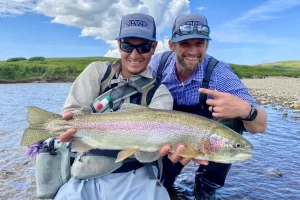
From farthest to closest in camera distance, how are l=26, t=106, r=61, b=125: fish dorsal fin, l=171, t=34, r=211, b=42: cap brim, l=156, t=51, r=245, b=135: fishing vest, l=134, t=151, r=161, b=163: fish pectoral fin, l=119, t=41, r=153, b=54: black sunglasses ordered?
l=156, t=51, r=245, b=135: fishing vest → l=171, t=34, r=211, b=42: cap brim → l=119, t=41, r=153, b=54: black sunglasses → l=134, t=151, r=161, b=163: fish pectoral fin → l=26, t=106, r=61, b=125: fish dorsal fin

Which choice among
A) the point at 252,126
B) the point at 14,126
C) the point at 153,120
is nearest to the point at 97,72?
the point at 153,120

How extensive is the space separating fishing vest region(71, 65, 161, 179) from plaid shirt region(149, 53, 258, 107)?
0.57m

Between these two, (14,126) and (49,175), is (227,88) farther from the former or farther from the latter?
(14,126)

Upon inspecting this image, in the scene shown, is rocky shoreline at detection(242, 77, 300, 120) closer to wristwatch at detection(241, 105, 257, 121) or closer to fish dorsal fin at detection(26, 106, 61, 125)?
wristwatch at detection(241, 105, 257, 121)

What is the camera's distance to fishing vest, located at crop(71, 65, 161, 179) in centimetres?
→ 342

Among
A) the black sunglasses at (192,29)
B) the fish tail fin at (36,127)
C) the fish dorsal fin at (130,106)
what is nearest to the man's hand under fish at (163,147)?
the fish tail fin at (36,127)

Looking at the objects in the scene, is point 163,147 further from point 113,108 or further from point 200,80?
point 200,80

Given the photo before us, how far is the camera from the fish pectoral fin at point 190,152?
3172 millimetres

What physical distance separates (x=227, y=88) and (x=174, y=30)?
1.02 metres

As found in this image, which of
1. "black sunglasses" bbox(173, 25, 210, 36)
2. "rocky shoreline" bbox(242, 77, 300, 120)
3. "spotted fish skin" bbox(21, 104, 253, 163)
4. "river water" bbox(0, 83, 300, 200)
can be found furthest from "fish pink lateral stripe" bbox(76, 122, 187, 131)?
"rocky shoreline" bbox(242, 77, 300, 120)

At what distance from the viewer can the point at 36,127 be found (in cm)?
328

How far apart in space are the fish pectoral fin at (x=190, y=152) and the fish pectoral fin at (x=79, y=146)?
2.99ft

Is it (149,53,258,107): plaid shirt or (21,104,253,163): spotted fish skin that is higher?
(149,53,258,107): plaid shirt

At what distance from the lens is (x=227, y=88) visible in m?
4.14
